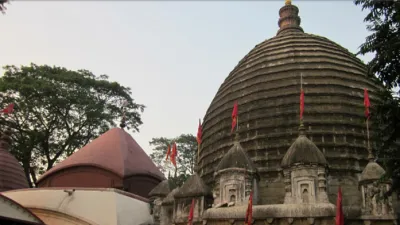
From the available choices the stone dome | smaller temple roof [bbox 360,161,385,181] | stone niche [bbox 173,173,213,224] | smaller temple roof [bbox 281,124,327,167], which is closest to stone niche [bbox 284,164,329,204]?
smaller temple roof [bbox 281,124,327,167]

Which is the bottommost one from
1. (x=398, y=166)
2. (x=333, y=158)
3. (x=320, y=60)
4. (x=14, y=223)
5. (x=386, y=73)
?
(x=14, y=223)

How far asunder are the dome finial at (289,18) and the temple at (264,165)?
0.05 metres

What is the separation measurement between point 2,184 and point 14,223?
255 inches

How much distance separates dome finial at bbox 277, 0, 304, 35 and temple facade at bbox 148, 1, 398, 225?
42.5 inches

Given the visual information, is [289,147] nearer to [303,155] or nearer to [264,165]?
[264,165]

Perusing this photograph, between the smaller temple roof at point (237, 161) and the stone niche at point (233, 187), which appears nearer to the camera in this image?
the stone niche at point (233, 187)

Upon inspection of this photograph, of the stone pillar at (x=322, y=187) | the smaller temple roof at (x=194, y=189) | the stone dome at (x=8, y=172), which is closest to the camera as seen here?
the stone pillar at (x=322, y=187)

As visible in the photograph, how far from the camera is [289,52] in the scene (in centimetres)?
1599

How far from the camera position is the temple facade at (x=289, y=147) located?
36.2 feet

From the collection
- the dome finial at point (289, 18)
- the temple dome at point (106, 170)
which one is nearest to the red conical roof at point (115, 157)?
the temple dome at point (106, 170)

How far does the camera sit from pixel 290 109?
46.0 feet

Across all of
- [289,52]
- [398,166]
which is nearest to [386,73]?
[398,166]

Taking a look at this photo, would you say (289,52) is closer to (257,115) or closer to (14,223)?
(257,115)

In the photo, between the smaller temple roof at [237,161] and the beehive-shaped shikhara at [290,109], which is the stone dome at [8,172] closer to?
the beehive-shaped shikhara at [290,109]
